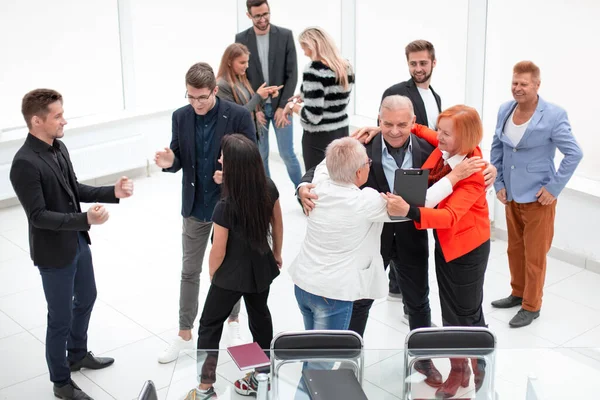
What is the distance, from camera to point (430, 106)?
5480 mm

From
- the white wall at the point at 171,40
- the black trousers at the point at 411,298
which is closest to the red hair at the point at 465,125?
the black trousers at the point at 411,298

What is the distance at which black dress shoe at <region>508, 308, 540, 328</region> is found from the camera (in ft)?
17.9

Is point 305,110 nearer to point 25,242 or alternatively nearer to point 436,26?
point 436,26

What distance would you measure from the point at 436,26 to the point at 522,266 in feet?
8.53

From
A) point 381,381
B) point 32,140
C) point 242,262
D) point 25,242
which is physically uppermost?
point 32,140

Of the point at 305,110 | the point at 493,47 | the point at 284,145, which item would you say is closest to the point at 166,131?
the point at 284,145

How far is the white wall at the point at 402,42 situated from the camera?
7.17 meters

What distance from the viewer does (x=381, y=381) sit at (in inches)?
141

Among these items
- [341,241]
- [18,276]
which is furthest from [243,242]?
[18,276]

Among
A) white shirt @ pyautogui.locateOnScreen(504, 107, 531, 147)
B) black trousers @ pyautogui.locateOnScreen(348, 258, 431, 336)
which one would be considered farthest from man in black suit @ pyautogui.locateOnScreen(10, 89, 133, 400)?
white shirt @ pyautogui.locateOnScreen(504, 107, 531, 147)

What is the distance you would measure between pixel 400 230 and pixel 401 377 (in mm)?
994

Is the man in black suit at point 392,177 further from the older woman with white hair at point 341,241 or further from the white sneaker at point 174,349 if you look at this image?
the white sneaker at point 174,349

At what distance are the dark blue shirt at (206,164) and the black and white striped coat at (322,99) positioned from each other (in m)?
1.66

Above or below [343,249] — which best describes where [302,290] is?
below
